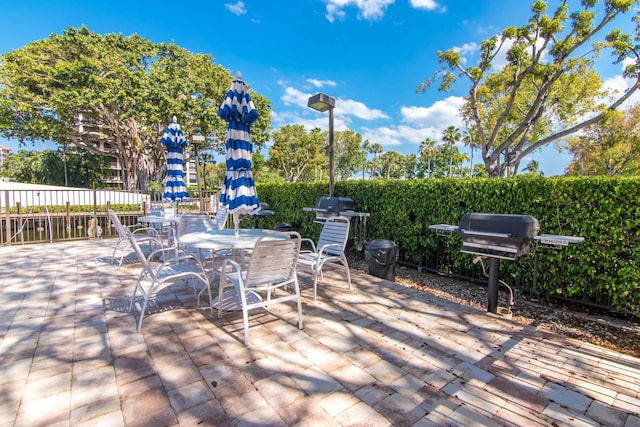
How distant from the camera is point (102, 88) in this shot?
641 inches

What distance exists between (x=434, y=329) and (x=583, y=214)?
7.32 ft

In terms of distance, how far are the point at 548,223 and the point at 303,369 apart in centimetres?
A: 341

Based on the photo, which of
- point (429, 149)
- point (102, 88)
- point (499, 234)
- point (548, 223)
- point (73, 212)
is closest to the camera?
point (499, 234)

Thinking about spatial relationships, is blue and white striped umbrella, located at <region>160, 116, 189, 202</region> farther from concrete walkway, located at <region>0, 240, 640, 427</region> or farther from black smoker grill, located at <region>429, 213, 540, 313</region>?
black smoker grill, located at <region>429, 213, 540, 313</region>

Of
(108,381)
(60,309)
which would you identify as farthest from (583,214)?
(60,309)

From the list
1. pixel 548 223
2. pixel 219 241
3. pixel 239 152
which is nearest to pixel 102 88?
pixel 239 152

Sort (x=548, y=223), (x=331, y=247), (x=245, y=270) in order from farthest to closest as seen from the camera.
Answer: (x=331, y=247) → (x=548, y=223) → (x=245, y=270)

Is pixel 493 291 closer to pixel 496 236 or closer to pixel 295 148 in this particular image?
pixel 496 236

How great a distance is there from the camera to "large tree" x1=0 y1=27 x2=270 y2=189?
627 inches

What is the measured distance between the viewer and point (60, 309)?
3154mm

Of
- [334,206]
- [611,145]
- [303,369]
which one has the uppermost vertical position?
[611,145]

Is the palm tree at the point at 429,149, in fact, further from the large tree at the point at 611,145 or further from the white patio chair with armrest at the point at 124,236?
the white patio chair with armrest at the point at 124,236

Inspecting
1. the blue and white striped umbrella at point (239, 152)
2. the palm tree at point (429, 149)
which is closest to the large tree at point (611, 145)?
the blue and white striped umbrella at point (239, 152)

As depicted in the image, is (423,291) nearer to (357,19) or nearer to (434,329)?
(434,329)
